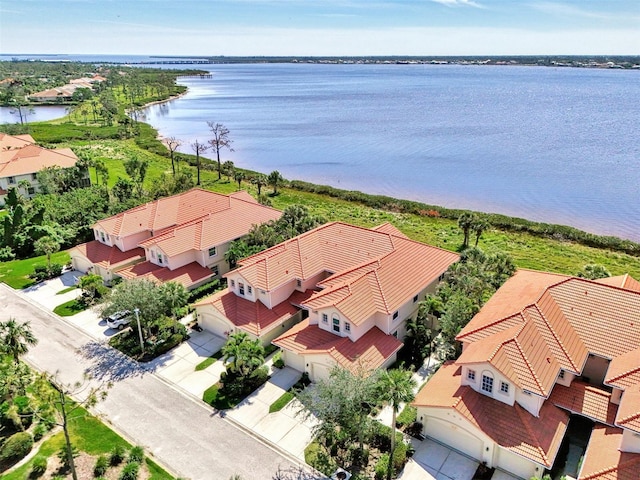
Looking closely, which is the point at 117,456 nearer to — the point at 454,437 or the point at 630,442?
the point at 454,437

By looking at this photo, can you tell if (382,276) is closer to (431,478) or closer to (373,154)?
(431,478)

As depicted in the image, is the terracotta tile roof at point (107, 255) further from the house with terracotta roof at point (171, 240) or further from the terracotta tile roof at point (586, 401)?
the terracotta tile roof at point (586, 401)

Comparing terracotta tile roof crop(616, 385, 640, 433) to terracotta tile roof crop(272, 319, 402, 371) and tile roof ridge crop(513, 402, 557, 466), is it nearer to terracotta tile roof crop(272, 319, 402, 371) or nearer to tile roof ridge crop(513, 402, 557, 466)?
tile roof ridge crop(513, 402, 557, 466)

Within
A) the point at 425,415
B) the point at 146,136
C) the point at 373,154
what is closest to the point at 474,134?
the point at 373,154

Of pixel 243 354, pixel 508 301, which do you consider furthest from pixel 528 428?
pixel 243 354

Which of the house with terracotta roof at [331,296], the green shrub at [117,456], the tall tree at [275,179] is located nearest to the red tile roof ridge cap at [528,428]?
the house with terracotta roof at [331,296]
